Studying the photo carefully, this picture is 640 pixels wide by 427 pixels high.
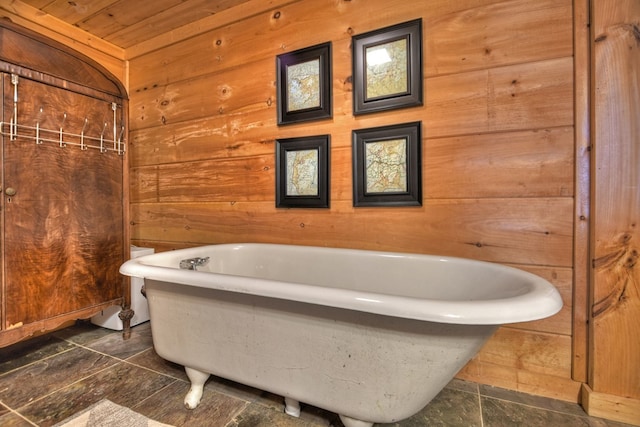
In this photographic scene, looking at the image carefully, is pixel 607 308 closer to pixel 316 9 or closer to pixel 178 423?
pixel 178 423

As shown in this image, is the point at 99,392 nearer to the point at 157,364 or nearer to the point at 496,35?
the point at 157,364

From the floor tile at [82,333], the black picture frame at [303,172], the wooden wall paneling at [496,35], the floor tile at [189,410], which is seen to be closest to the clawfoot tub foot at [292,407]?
the floor tile at [189,410]

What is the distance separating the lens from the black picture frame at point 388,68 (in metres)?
1.29

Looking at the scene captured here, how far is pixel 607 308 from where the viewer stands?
101 cm

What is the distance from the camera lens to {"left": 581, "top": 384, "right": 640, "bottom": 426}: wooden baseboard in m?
0.98

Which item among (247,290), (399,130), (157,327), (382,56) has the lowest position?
(157,327)

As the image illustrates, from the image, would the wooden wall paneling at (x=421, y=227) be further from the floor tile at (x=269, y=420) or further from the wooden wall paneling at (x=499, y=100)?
the floor tile at (x=269, y=420)

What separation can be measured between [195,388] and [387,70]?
5.14 feet

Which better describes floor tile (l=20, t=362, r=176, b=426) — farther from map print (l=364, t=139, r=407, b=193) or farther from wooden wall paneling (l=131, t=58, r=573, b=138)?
wooden wall paneling (l=131, t=58, r=573, b=138)

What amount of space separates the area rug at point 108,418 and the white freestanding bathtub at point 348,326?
151mm

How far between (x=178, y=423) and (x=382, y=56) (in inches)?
67.0

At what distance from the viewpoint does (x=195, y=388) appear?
1.08m

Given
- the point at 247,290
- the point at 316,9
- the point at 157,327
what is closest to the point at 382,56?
the point at 316,9

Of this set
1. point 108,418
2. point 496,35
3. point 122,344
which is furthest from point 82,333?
point 496,35
